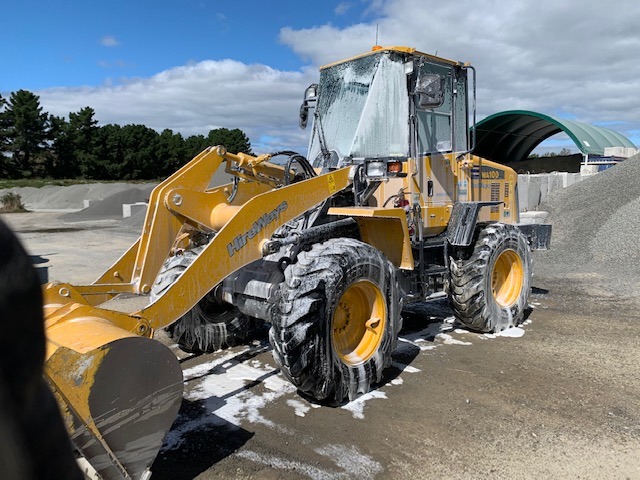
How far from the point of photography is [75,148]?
53.8 m

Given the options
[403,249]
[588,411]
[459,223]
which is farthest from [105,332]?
[459,223]

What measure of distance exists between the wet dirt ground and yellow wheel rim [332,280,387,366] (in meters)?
0.41

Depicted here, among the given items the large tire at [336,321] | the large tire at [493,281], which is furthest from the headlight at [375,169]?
the large tire at [493,281]

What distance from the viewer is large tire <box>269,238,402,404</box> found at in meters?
4.15

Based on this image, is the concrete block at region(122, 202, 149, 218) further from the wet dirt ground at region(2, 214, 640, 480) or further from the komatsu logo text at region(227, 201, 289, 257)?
the komatsu logo text at region(227, 201, 289, 257)

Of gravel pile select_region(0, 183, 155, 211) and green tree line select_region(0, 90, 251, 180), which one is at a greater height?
green tree line select_region(0, 90, 251, 180)

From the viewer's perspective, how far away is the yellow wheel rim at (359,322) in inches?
189

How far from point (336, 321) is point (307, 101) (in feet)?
9.83

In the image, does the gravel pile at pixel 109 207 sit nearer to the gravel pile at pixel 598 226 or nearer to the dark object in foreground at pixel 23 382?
the gravel pile at pixel 598 226

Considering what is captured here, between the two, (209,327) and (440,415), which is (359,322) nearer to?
(440,415)

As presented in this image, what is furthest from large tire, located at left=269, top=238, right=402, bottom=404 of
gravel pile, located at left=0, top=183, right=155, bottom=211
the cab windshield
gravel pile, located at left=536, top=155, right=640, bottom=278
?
gravel pile, located at left=0, top=183, right=155, bottom=211

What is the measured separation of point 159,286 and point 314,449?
215cm

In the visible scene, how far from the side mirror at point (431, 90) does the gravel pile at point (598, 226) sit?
22.0 feet

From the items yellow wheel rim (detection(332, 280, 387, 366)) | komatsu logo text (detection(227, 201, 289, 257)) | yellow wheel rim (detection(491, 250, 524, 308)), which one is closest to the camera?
komatsu logo text (detection(227, 201, 289, 257))
